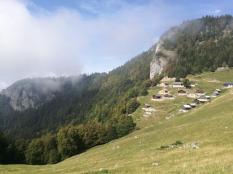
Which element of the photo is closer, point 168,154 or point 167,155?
point 167,155

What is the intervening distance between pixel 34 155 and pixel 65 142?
19719mm

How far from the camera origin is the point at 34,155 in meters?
144

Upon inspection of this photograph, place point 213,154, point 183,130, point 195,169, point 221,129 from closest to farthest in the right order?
point 195,169 < point 213,154 < point 221,129 < point 183,130

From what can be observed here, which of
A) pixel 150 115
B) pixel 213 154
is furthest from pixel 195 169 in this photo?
pixel 150 115

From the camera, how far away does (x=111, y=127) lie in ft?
485

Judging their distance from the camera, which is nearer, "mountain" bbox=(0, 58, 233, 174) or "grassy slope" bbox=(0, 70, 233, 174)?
"grassy slope" bbox=(0, 70, 233, 174)

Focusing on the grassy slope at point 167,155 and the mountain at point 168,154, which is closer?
the grassy slope at point 167,155

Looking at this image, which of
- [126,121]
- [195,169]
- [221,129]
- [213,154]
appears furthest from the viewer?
[126,121]

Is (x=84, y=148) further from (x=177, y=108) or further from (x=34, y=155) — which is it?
(x=177, y=108)

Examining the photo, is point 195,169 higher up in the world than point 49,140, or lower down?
higher up

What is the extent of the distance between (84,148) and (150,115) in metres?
53.1

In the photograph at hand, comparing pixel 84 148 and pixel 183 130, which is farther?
pixel 84 148

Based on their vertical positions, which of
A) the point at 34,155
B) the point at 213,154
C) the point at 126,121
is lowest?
the point at 34,155

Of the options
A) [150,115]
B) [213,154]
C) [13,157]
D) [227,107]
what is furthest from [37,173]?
[150,115]
